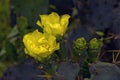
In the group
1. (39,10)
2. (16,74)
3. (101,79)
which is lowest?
(16,74)

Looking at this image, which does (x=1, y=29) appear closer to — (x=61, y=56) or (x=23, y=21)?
(x=23, y=21)

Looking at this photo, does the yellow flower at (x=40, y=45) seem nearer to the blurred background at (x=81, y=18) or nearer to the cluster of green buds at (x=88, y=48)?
the cluster of green buds at (x=88, y=48)

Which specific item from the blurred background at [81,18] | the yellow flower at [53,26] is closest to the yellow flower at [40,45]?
the yellow flower at [53,26]

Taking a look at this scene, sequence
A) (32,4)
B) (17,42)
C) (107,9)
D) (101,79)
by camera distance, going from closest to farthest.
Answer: (101,79) → (107,9) → (32,4) → (17,42)

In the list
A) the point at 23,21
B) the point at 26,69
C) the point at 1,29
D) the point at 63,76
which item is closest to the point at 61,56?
the point at 63,76

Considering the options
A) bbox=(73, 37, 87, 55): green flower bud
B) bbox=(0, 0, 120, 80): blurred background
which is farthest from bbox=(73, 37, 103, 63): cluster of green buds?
bbox=(0, 0, 120, 80): blurred background

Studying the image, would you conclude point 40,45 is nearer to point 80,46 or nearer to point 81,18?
point 80,46

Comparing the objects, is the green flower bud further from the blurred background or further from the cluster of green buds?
the blurred background

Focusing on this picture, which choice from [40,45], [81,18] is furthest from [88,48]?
[81,18]
